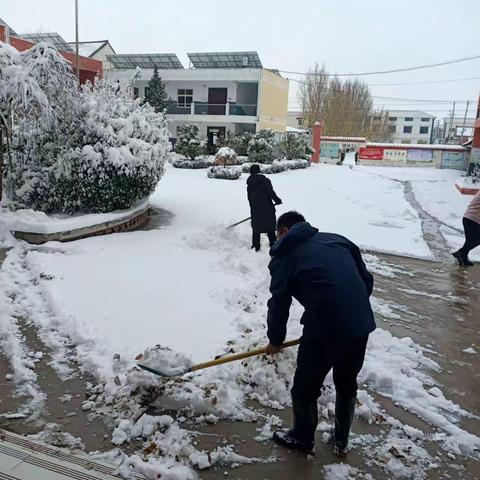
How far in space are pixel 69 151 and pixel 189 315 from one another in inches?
172

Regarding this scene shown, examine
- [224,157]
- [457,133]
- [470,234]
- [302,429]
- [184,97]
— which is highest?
[184,97]

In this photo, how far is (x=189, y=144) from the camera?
21859mm

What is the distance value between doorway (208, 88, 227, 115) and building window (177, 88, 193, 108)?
1.54m

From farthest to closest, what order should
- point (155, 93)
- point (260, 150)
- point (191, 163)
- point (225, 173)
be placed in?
point (155, 93) → point (260, 150) → point (191, 163) → point (225, 173)

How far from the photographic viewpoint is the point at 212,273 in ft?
19.6

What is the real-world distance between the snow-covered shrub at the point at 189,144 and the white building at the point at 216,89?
9.86 metres

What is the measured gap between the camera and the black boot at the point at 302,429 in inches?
107

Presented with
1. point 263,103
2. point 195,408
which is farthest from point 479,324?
point 263,103

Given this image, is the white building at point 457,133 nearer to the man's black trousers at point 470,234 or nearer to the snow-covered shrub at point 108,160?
the man's black trousers at point 470,234

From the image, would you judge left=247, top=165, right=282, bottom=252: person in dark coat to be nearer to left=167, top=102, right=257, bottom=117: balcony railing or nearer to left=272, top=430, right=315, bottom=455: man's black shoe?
left=272, top=430, right=315, bottom=455: man's black shoe

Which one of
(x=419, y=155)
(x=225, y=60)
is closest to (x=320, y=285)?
(x=225, y=60)

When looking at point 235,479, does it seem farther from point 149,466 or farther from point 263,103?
point 263,103

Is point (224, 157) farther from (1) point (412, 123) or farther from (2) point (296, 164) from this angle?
(1) point (412, 123)

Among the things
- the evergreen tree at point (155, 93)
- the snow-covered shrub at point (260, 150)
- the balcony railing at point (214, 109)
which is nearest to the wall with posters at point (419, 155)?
the balcony railing at point (214, 109)
